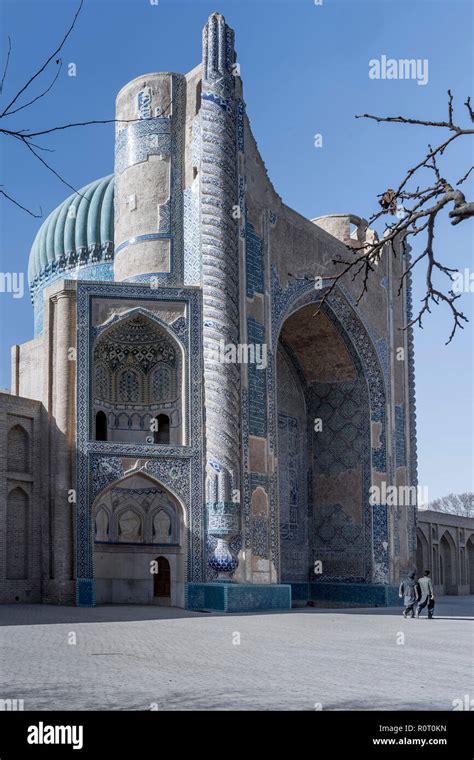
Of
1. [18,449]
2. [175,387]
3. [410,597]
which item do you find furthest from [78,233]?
[410,597]

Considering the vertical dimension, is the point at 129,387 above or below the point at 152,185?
below

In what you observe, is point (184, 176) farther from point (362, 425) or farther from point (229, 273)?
point (362, 425)

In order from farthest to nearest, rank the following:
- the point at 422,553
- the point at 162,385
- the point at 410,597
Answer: the point at 422,553 < the point at 162,385 < the point at 410,597

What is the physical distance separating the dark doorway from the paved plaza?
3545 mm

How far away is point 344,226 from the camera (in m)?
22.7

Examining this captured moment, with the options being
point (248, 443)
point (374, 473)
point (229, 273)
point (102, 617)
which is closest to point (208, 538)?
point (248, 443)

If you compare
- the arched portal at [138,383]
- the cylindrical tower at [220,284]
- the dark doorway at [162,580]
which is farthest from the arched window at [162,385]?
the dark doorway at [162,580]

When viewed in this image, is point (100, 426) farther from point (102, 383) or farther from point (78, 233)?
point (78, 233)

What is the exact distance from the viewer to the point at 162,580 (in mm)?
17453

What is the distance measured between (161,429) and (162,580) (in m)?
2.72

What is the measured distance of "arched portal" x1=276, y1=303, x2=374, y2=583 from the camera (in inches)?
827

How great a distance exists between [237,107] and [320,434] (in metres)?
7.76

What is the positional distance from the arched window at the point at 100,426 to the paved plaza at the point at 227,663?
4168 millimetres

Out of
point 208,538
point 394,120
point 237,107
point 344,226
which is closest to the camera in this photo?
point 394,120
